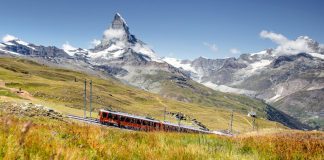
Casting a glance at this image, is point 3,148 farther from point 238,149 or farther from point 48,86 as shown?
point 48,86

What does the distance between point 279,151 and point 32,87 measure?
163m

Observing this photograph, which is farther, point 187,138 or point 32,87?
point 32,87

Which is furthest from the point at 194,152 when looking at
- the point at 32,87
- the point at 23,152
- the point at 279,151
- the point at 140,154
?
the point at 32,87

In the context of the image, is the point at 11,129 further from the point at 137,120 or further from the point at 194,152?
the point at 137,120

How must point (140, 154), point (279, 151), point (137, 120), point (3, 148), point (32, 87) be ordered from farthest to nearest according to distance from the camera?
point (32, 87) < point (137, 120) < point (279, 151) < point (140, 154) < point (3, 148)

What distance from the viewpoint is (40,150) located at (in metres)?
5.59

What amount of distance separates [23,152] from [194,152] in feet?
12.3

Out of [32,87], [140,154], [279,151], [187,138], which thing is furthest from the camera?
[32,87]

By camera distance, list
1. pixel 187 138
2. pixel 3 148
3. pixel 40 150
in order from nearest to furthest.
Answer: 1. pixel 3 148
2. pixel 40 150
3. pixel 187 138

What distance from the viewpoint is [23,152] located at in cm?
508

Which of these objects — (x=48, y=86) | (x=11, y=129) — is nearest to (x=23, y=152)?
(x=11, y=129)

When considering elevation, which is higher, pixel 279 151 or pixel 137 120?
pixel 279 151

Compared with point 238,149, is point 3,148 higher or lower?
higher

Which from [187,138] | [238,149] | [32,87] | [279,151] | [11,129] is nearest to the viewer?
[11,129]
